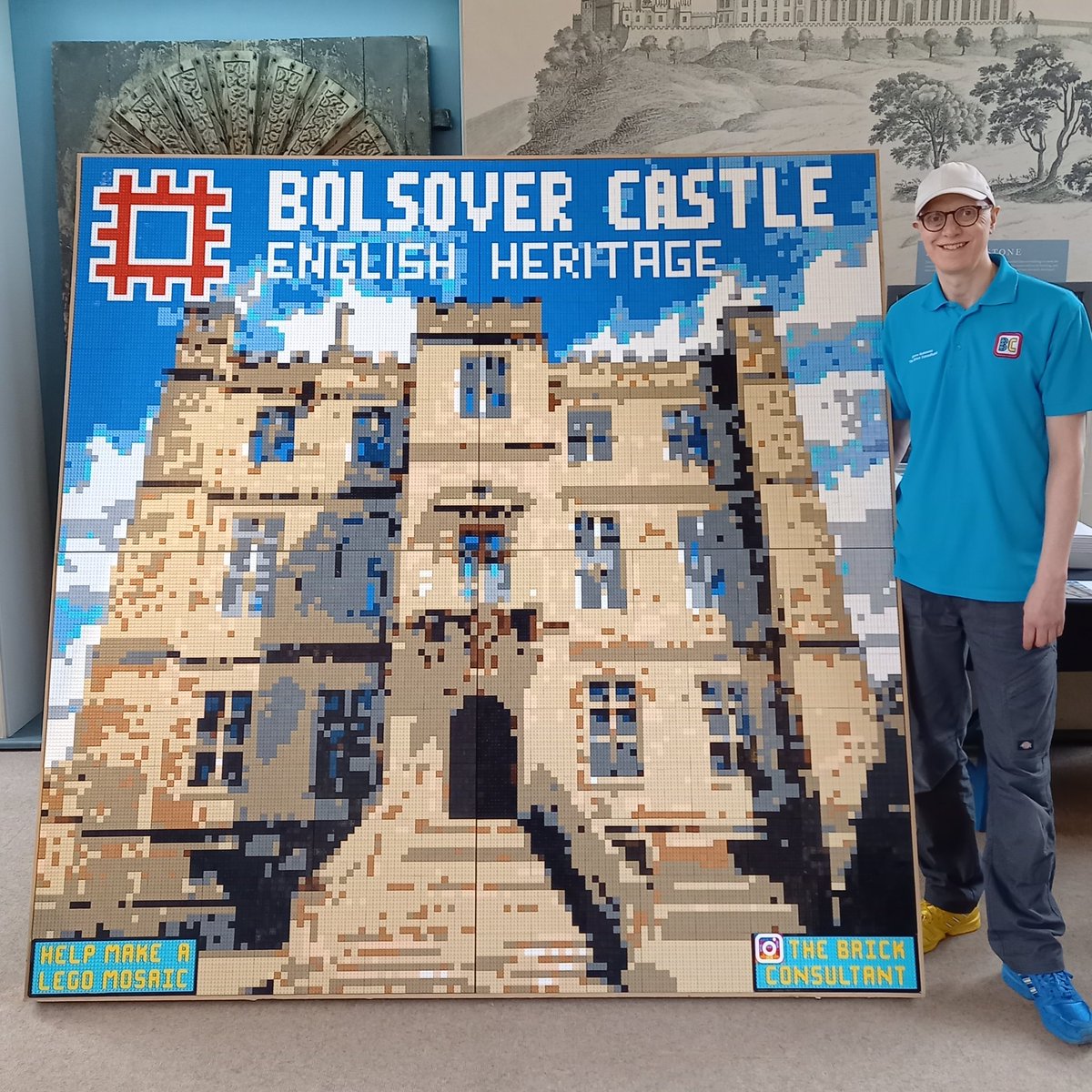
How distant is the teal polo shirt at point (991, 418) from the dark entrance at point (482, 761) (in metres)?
0.94

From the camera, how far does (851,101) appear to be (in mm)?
3297

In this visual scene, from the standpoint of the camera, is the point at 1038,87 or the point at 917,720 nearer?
the point at 917,720

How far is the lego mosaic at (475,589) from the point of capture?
6.46ft

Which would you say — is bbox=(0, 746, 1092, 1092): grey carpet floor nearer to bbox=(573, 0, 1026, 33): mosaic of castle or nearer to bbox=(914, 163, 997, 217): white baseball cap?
bbox=(914, 163, 997, 217): white baseball cap

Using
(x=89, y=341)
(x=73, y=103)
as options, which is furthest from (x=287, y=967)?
(x=73, y=103)

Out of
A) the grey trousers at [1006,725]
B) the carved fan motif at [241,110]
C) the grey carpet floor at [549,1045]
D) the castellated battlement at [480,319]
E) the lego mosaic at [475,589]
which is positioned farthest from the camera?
the carved fan motif at [241,110]

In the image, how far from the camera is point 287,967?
6.40 feet

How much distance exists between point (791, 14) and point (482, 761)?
109 inches

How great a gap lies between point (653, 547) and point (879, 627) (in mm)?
517

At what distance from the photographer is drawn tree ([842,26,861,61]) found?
325 centimetres

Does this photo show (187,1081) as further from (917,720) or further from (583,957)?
(917,720)

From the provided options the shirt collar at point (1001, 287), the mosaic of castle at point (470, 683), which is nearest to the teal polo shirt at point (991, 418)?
the shirt collar at point (1001, 287)

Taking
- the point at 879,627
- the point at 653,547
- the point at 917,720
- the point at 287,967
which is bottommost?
the point at 287,967

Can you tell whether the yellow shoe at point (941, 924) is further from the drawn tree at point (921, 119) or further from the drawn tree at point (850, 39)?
the drawn tree at point (850, 39)
